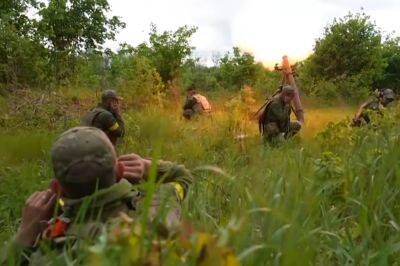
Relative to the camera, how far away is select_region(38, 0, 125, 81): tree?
21922 mm

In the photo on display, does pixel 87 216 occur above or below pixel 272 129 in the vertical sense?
above

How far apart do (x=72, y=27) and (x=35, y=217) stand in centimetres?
2270


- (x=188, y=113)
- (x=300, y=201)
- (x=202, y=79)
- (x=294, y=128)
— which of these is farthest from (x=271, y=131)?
(x=202, y=79)

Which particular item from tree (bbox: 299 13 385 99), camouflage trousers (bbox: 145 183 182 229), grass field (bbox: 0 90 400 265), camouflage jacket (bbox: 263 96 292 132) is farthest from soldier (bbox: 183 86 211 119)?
tree (bbox: 299 13 385 99)

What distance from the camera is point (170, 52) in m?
27.8

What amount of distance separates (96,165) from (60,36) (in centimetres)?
2253

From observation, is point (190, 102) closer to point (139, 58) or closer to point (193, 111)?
point (193, 111)

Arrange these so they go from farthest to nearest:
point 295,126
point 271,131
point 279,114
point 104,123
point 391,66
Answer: point 391,66 → point 295,126 → point 279,114 → point 271,131 → point 104,123

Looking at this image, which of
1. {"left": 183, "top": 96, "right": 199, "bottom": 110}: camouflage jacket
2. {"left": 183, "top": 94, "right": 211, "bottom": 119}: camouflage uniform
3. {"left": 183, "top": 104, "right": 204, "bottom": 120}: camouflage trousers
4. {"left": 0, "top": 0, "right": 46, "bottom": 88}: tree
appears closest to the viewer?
{"left": 183, "top": 104, "right": 204, "bottom": 120}: camouflage trousers

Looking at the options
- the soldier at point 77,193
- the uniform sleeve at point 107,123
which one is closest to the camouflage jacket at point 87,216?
Answer: the soldier at point 77,193

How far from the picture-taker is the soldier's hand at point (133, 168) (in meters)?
2.19

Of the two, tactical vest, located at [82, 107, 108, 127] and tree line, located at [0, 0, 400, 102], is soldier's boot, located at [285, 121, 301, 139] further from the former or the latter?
tree line, located at [0, 0, 400, 102]

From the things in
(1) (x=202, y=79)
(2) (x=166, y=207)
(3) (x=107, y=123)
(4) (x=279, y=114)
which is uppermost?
(2) (x=166, y=207)

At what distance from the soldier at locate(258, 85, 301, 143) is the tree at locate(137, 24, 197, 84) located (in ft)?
59.6
